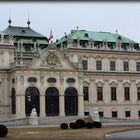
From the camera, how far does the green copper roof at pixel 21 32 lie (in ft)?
185

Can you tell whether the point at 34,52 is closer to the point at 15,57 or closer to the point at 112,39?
the point at 15,57

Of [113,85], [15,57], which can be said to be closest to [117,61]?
[113,85]

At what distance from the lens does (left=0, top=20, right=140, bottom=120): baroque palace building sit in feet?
162

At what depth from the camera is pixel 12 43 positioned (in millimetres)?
51875

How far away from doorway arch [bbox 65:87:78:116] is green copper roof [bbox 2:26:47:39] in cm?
1175

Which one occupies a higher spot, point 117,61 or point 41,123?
point 117,61

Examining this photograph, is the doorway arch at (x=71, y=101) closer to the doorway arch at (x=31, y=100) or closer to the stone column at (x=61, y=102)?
the stone column at (x=61, y=102)

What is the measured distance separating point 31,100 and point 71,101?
601cm

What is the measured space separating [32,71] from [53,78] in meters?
3.24

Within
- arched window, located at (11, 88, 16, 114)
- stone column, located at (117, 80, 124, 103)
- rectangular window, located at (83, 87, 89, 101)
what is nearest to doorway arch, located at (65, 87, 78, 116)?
rectangular window, located at (83, 87, 89, 101)

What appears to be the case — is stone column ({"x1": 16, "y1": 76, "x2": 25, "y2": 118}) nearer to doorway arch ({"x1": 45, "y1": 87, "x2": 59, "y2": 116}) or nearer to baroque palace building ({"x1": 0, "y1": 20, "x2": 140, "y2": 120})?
baroque palace building ({"x1": 0, "y1": 20, "x2": 140, "y2": 120})

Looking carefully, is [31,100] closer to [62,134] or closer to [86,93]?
[86,93]

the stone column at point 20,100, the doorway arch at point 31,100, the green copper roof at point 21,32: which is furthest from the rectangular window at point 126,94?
the stone column at point 20,100

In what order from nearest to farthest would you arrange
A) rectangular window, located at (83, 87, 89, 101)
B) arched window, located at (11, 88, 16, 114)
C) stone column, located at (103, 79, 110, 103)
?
arched window, located at (11, 88, 16, 114), rectangular window, located at (83, 87, 89, 101), stone column, located at (103, 79, 110, 103)
